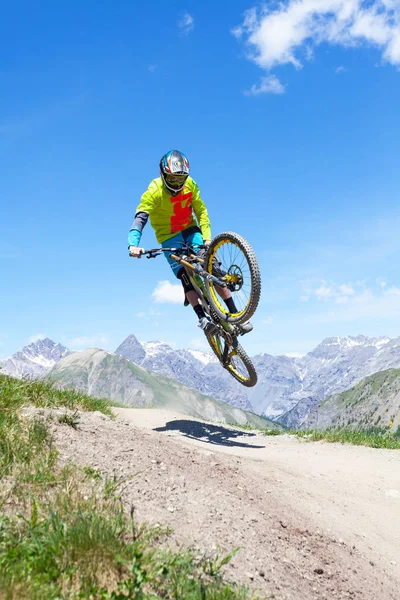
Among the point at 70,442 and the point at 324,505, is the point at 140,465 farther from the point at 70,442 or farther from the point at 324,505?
the point at 324,505

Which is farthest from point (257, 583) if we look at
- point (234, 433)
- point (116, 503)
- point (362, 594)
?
point (234, 433)

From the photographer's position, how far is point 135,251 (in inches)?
425

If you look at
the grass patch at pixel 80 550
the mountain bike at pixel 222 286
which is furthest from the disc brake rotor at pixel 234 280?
the grass patch at pixel 80 550

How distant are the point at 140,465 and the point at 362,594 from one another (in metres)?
2.57

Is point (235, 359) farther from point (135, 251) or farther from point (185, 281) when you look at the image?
point (135, 251)

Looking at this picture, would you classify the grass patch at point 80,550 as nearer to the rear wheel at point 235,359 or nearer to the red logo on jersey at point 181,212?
the rear wheel at point 235,359

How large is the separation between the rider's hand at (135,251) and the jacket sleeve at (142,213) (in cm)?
26

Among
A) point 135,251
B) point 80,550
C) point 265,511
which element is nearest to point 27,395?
point 265,511

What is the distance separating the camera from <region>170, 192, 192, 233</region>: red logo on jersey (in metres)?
11.5

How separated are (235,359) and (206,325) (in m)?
1.22

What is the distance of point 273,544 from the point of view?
173 inches

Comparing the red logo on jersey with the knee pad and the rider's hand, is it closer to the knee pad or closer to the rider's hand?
the knee pad

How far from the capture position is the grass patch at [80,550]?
3.04 metres

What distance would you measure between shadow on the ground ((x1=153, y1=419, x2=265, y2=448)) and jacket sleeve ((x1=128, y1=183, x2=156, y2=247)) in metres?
5.07
